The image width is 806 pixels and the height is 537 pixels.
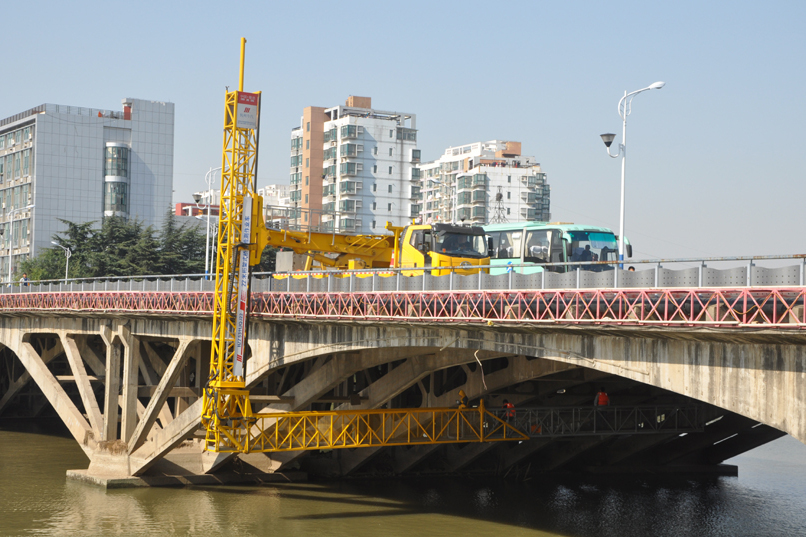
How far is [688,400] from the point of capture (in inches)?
1866

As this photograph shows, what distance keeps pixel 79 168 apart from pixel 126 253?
22688mm

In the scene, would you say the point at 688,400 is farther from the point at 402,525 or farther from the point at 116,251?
the point at 116,251

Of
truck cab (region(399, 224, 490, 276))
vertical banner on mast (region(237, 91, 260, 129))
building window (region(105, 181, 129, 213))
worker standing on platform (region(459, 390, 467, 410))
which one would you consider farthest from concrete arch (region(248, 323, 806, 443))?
building window (region(105, 181, 129, 213))

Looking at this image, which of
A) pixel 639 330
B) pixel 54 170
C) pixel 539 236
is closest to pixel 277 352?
pixel 539 236

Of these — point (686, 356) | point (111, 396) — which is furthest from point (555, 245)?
point (111, 396)

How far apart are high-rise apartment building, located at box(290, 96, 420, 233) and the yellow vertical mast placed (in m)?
78.7

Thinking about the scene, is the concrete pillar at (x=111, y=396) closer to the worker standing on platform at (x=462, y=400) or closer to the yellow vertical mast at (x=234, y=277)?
the yellow vertical mast at (x=234, y=277)

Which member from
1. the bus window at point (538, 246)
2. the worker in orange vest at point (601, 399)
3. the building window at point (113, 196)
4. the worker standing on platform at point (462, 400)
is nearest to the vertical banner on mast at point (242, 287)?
the worker standing on platform at point (462, 400)

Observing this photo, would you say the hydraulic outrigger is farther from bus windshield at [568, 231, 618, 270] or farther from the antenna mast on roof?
the antenna mast on roof

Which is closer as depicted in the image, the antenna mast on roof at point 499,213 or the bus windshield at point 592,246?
the bus windshield at point 592,246

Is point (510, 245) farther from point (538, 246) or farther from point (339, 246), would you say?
point (339, 246)

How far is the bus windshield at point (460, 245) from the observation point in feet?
130

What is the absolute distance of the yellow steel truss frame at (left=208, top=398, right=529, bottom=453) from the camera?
37.5 metres

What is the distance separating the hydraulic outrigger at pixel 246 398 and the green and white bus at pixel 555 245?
20.2 feet
